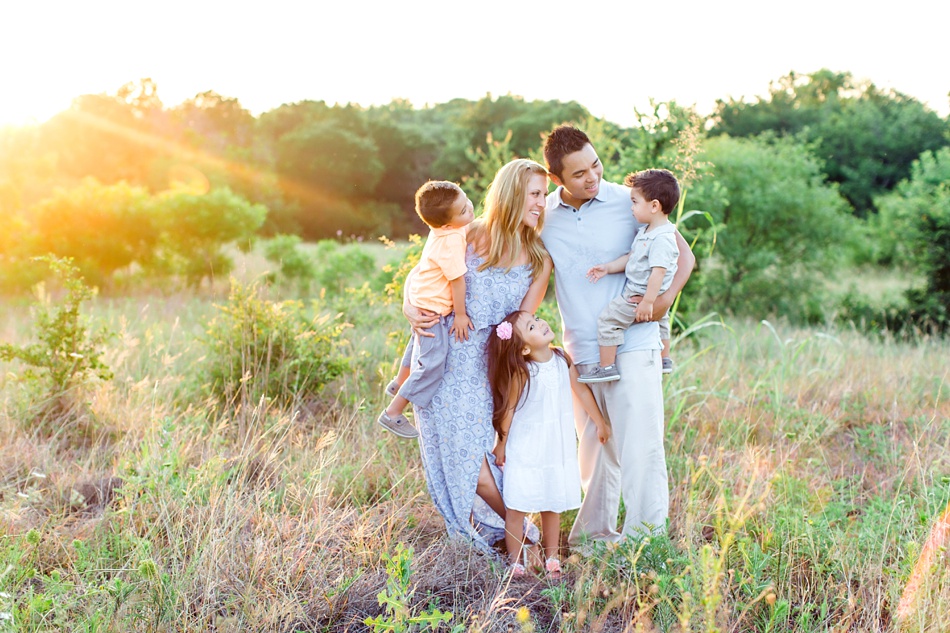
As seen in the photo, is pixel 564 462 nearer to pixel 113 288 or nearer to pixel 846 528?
pixel 846 528

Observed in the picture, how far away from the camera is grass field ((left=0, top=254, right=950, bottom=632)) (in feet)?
8.87

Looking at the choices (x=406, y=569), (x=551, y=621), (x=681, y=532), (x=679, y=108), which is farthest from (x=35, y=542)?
(x=679, y=108)

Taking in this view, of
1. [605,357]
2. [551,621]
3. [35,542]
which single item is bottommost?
[551,621]

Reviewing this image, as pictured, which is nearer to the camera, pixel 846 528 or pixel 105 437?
pixel 846 528

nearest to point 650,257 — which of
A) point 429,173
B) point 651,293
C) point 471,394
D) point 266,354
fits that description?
point 651,293

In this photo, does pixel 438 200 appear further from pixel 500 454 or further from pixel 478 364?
pixel 500 454

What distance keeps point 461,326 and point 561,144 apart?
3.19 ft

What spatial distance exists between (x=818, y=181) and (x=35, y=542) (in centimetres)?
1377

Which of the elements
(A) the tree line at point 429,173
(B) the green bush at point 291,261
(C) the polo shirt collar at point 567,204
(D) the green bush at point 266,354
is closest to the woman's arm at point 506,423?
(C) the polo shirt collar at point 567,204

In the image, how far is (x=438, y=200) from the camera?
3260 millimetres

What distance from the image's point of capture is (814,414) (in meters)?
5.22

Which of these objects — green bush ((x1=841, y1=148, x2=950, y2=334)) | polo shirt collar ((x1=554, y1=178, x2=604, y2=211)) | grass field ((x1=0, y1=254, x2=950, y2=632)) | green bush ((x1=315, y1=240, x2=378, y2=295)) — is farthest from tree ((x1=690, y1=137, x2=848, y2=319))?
polo shirt collar ((x1=554, y1=178, x2=604, y2=211))

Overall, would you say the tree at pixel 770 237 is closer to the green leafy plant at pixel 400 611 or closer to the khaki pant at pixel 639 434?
the khaki pant at pixel 639 434

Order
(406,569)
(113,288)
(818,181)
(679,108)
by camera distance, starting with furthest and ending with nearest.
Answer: (818,181) < (113,288) < (679,108) < (406,569)
